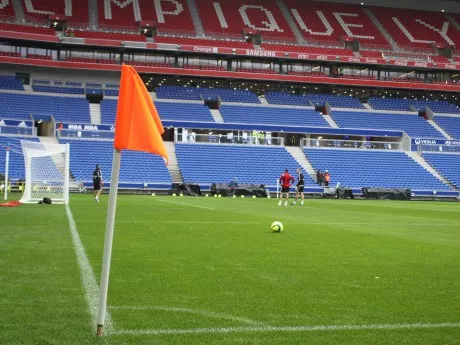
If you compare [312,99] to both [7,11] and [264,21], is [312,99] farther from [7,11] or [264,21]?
[7,11]

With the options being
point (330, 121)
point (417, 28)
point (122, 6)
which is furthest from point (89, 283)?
point (417, 28)

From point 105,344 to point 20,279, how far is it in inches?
114

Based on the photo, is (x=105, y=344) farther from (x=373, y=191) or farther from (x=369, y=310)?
Result: (x=373, y=191)

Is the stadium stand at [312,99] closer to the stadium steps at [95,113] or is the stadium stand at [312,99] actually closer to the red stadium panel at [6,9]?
the stadium steps at [95,113]

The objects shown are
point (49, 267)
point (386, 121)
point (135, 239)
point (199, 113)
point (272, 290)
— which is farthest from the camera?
point (386, 121)

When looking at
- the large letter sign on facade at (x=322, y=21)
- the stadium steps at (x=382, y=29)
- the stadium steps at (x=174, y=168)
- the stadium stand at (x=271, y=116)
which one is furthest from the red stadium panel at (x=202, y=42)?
the stadium steps at (x=382, y=29)

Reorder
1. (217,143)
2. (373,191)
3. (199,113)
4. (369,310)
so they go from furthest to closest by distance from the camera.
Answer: (199,113)
(217,143)
(373,191)
(369,310)

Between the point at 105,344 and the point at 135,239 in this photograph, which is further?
the point at 135,239

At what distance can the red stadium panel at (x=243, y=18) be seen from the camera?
6116cm

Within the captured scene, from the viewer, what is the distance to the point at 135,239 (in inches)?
447

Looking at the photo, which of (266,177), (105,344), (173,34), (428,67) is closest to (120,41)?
(173,34)

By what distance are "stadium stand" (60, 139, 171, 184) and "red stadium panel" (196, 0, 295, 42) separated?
1898 centimetres

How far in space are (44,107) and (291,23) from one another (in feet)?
96.1

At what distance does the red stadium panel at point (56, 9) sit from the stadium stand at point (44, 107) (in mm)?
8730
